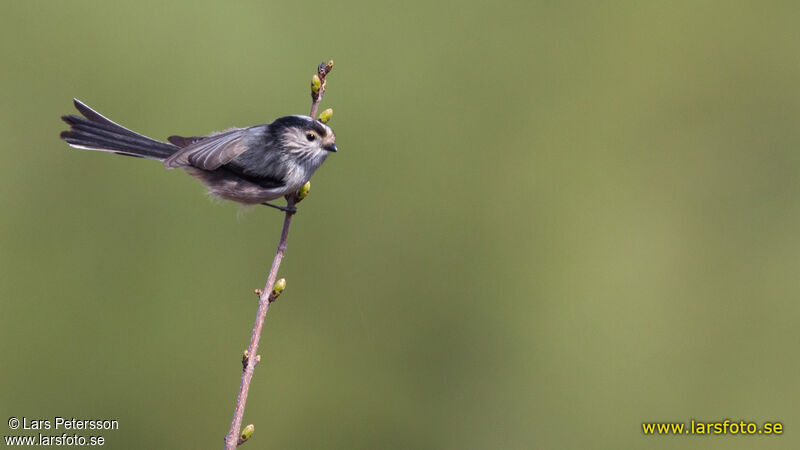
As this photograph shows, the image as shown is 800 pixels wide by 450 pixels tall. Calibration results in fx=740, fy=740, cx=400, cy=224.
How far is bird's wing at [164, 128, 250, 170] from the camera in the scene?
3379 mm

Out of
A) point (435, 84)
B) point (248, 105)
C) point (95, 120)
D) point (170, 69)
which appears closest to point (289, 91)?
point (248, 105)

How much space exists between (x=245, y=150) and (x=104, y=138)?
69 centimetres

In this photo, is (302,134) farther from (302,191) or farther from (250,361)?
(250,361)

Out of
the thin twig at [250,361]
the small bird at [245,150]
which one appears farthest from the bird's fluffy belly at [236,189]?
the thin twig at [250,361]

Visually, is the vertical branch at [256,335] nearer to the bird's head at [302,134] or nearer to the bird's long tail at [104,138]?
the bird's head at [302,134]

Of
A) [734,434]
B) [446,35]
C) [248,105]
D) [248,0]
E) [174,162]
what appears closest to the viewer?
[174,162]

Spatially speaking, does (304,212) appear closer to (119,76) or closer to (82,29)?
(119,76)

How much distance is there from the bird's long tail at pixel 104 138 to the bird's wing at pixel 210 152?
0.68 ft

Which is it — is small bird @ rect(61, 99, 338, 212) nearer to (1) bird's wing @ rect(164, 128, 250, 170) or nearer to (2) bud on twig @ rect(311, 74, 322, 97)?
(1) bird's wing @ rect(164, 128, 250, 170)

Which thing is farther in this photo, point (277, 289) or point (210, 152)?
point (210, 152)

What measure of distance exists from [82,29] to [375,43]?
2763 millimetres

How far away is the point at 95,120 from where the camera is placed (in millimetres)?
3533

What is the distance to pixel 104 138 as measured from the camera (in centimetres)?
354

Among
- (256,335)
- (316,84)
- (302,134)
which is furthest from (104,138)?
(256,335)
